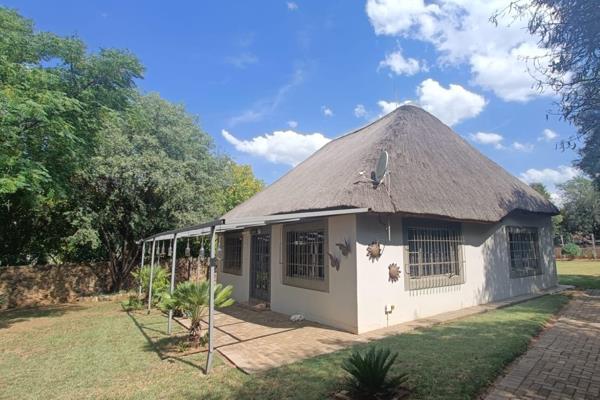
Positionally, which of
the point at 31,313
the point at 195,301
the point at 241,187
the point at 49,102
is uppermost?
the point at 241,187

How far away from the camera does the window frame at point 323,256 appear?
8125mm

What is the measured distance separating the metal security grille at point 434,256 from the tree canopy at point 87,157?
30.6 feet

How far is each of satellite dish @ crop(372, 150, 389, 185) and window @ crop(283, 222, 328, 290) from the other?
1726 mm

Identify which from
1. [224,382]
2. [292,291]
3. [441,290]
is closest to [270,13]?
[292,291]

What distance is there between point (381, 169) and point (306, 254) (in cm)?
305

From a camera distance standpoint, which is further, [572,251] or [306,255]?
[572,251]

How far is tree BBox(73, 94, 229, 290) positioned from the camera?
12906mm

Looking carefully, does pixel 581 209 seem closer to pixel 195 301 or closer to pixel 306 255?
pixel 306 255

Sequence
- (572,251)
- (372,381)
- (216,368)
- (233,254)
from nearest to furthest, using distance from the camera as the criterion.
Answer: (372,381) < (216,368) < (233,254) < (572,251)

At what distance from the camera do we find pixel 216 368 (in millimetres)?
5273

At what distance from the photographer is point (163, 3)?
9.97 m

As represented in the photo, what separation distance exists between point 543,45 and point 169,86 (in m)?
13.6

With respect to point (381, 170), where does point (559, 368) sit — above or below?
below

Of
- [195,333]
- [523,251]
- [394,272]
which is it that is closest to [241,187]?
[523,251]
